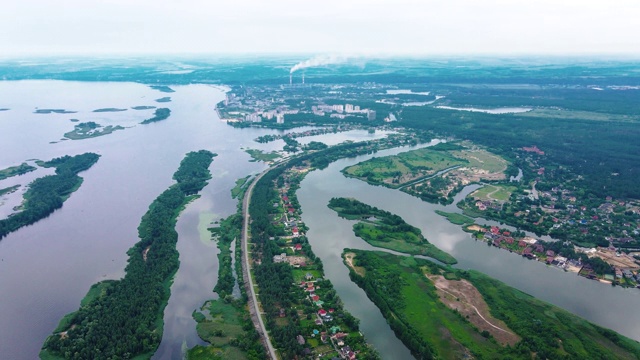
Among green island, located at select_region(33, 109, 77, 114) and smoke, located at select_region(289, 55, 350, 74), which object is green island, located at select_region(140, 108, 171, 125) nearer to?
green island, located at select_region(33, 109, 77, 114)

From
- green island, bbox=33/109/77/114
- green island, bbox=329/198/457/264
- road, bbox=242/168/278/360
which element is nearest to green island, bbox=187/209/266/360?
road, bbox=242/168/278/360

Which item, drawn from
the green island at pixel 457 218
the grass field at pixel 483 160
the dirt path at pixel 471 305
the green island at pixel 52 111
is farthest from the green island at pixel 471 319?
the green island at pixel 52 111

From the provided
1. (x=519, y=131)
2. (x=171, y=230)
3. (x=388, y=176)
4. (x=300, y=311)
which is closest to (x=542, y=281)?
(x=300, y=311)

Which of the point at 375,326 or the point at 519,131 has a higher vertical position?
the point at 519,131

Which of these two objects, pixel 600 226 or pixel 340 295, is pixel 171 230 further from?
pixel 600 226

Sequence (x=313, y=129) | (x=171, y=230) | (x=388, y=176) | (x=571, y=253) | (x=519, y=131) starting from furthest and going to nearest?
1. (x=313, y=129)
2. (x=519, y=131)
3. (x=388, y=176)
4. (x=171, y=230)
5. (x=571, y=253)

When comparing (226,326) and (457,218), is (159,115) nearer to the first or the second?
(457,218)

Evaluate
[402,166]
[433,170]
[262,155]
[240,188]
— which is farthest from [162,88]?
[433,170]

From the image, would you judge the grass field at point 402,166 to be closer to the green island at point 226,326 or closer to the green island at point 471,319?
the green island at point 471,319
